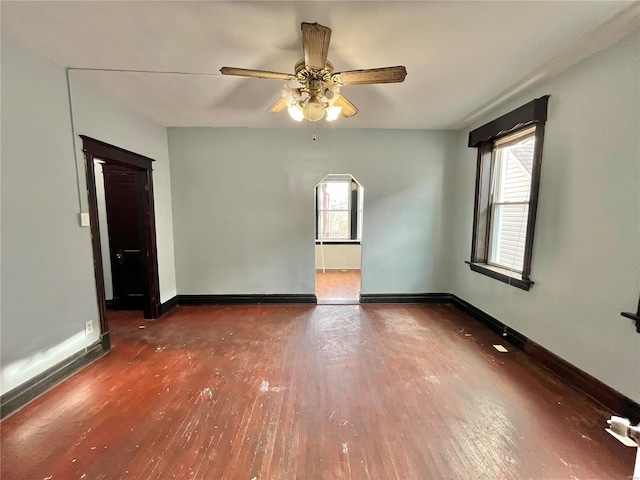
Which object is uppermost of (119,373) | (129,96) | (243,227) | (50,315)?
(129,96)

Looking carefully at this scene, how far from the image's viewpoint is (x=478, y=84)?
2367 millimetres

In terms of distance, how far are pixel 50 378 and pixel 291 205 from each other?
2.88m

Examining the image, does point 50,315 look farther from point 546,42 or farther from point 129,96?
point 546,42

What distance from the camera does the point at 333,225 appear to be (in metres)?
6.37

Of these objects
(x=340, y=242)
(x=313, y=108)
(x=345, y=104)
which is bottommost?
(x=340, y=242)

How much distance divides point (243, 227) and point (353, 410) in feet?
9.05

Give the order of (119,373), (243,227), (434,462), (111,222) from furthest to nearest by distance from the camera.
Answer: (243,227), (111,222), (119,373), (434,462)

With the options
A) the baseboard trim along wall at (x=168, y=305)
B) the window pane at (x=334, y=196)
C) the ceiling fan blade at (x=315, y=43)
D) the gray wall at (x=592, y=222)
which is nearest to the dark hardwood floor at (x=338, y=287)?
the window pane at (x=334, y=196)

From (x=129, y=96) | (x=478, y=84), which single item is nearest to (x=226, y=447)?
(x=129, y=96)

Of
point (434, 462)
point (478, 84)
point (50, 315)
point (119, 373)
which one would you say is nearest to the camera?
point (434, 462)

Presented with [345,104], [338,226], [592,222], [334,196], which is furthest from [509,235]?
[334,196]

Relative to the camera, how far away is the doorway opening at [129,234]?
3193 mm

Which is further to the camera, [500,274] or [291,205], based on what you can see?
[291,205]

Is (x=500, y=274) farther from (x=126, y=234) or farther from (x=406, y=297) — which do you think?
(x=126, y=234)
